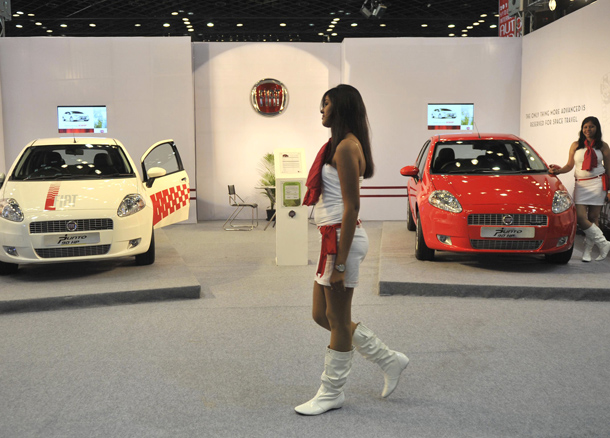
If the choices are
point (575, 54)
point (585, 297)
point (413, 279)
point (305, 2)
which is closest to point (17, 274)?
point (413, 279)

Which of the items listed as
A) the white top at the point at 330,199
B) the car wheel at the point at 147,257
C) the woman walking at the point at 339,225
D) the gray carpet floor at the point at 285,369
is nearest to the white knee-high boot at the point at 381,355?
the woman walking at the point at 339,225

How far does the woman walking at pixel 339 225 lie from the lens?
277 centimetres

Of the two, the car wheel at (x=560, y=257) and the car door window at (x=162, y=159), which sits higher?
the car door window at (x=162, y=159)

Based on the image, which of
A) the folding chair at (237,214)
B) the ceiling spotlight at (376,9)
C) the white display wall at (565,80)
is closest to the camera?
the white display wall at (565,80)

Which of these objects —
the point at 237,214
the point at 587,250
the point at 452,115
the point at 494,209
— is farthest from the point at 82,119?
the point at 587,250

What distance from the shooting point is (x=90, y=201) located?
591cm

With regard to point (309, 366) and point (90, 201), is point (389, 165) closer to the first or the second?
point (90, 201)

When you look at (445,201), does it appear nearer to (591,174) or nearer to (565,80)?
(591,174)

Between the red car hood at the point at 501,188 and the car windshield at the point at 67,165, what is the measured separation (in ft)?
11.2

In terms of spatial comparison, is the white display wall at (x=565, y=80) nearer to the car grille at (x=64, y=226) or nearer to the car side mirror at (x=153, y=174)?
the car side mirror at (x=153, y=174)

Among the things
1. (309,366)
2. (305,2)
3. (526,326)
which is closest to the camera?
(309,366)

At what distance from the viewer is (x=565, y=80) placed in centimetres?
960

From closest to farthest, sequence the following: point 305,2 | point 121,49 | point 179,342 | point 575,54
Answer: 1. point 179,342
2. point 575,54
3. point 121,49
4. point 305,2

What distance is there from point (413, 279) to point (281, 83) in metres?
7.18
